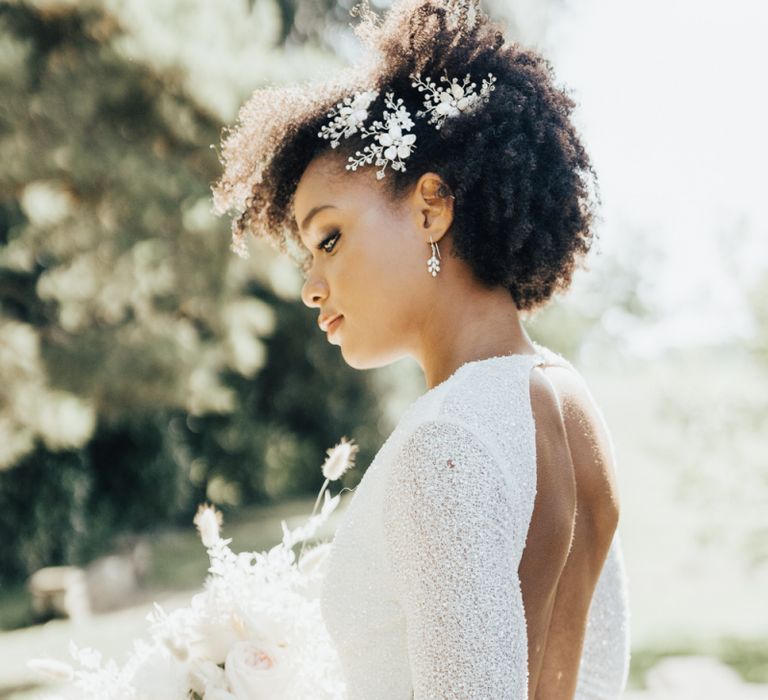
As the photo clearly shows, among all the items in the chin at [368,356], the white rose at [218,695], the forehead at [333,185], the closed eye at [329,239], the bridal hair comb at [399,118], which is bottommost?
the white rose at [218,695]

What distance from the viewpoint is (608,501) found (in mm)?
1573

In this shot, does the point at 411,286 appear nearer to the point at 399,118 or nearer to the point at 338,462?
the point at 399,118

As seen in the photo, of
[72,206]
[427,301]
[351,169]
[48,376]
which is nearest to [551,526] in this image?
[427,301]

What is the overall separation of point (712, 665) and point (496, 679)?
6.82m

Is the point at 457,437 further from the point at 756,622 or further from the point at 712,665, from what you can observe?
the point at 756,622

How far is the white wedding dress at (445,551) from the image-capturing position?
1.16m

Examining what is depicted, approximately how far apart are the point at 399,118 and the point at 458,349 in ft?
1.44

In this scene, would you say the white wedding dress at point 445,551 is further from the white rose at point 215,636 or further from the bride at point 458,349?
the white rose at point 215,636

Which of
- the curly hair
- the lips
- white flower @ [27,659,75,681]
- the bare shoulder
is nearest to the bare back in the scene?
the bare shoulder

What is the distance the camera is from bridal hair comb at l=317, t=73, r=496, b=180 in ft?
5.18

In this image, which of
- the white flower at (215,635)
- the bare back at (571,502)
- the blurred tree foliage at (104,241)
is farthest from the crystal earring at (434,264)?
the blurred tree foliage at (104,241)

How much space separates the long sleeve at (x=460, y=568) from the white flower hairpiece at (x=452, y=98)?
24.9 inches

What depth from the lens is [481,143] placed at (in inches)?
60.6

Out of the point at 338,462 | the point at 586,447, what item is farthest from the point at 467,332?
the point at 338,462
